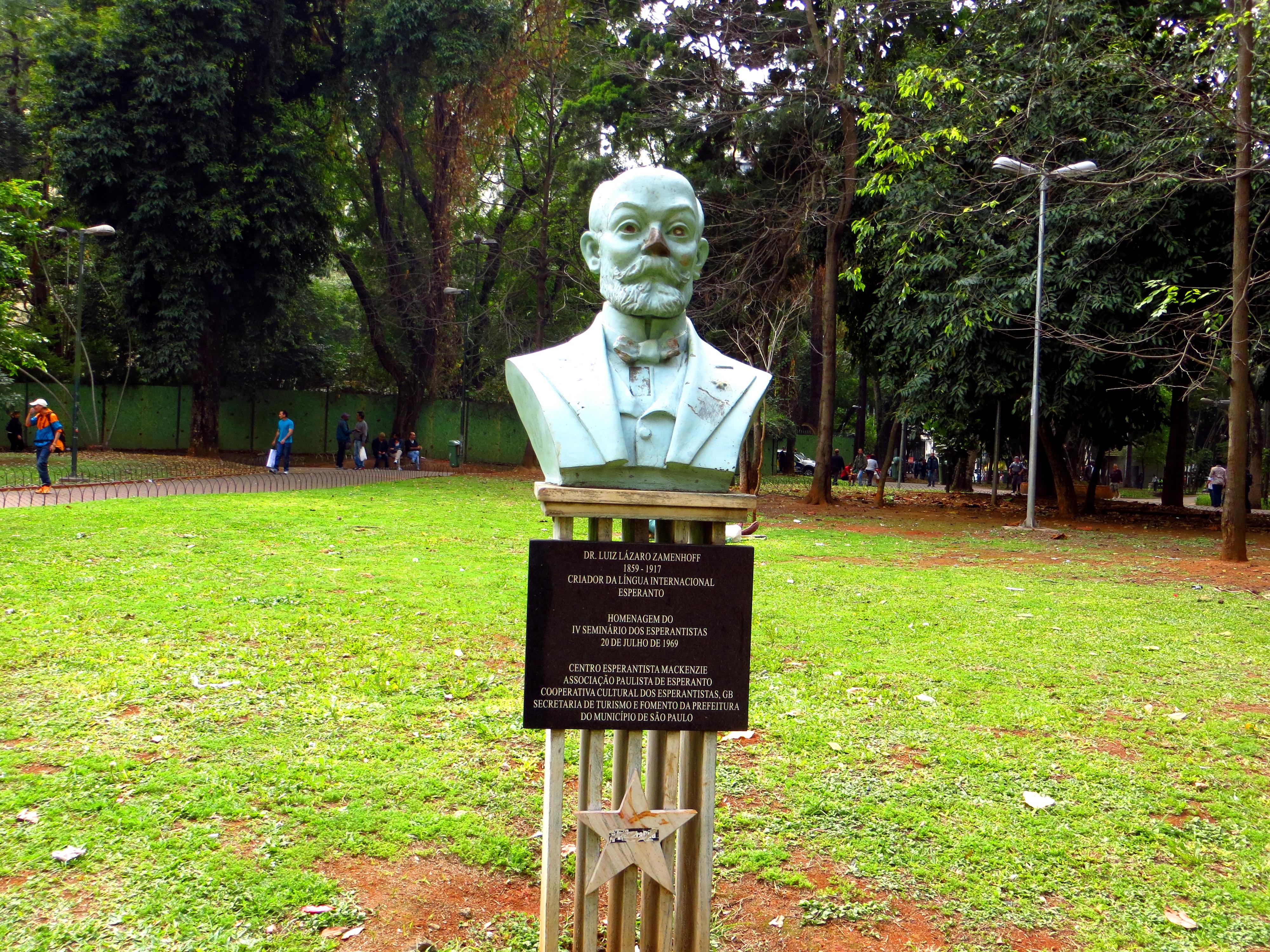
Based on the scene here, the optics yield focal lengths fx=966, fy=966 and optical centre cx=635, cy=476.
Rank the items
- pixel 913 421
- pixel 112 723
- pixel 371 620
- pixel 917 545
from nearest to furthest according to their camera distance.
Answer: pixel 112 723 < pixel 371 620 < pixel 917 545 < pixel 913 421

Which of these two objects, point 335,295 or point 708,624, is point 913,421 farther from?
point 335,295

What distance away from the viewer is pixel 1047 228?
16.0 m

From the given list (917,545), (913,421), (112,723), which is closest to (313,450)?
(913,421)

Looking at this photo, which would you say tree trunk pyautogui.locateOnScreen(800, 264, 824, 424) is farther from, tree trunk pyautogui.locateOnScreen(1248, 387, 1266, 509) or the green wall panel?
tree trunk pyautogui.locateOnScreen(1248, 387, 1266, 509)

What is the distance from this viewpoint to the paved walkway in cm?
1505

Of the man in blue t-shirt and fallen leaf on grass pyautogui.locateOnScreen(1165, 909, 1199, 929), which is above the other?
the man in blue t-shirt

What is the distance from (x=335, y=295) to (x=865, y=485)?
71.5 feet

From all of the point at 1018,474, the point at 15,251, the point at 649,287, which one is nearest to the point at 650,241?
the point at 649,287

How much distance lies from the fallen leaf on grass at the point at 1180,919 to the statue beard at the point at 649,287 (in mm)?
2842

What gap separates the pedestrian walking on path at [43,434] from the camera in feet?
51.0

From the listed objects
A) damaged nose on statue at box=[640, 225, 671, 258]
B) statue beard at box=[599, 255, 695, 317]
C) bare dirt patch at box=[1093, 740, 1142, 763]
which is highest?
damaged nose on statue at box=[640, 225, 671, 258]

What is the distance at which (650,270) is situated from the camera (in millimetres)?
3326

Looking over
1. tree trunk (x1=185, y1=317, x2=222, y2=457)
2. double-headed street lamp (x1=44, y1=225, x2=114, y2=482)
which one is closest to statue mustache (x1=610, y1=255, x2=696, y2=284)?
double-headed street lamp (x1=44, y1=225, x2=114, y2=482)

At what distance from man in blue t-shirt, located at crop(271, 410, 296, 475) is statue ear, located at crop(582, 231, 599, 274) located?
65.7ft
